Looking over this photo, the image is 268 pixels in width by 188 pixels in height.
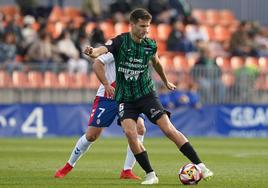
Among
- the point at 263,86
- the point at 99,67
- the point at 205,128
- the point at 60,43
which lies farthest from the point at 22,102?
the point at 99,67

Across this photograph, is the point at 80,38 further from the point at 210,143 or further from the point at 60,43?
the point at 210,143

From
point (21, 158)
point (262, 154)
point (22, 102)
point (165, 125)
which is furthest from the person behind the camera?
point (22, 102)

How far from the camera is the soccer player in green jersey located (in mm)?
12016

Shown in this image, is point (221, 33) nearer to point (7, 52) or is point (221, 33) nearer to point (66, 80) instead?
point (66, 80)

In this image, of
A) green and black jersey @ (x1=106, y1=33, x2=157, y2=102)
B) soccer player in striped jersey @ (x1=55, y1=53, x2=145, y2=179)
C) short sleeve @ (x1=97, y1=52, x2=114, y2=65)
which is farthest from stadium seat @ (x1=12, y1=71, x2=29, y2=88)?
green and black jersey @ (x1=106, y1=33, x2=157, y2=102)

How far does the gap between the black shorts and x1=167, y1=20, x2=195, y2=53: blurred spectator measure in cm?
1895

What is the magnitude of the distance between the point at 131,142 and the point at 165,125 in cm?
51

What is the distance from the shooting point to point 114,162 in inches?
666

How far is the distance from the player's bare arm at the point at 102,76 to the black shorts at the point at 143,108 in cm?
22

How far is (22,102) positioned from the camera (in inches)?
1083

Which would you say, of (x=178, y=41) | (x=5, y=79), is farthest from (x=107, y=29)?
(x=5, y=79)

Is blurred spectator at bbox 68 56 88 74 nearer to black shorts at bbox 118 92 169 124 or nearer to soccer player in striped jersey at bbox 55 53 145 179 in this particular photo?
soccer player in striped jersey at bbox 55 53 145 179

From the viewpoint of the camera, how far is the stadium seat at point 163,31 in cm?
3262

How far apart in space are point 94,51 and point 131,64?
0.73m
